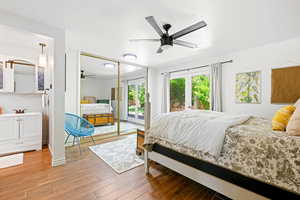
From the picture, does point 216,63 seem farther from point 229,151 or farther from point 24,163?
point 24,163

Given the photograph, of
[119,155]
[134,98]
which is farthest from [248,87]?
[134,98]

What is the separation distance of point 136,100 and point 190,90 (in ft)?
9.01

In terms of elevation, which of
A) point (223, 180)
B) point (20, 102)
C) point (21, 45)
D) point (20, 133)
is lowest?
point (223, 180)

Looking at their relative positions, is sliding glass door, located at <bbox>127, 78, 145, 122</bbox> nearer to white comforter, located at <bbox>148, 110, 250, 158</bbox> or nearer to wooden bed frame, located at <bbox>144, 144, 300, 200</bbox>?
white comforter, located at <bbox>148, 110, 250, 158</bbox>

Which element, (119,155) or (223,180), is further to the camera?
(119,155)

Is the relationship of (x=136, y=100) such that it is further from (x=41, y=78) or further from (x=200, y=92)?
(x=41, y=78)

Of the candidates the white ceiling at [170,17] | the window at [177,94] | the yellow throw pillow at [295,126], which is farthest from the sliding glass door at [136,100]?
the yellow throw pillow at [295,126]

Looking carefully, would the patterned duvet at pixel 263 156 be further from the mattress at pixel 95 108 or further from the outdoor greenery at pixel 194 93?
the mattress at pixel 95 108

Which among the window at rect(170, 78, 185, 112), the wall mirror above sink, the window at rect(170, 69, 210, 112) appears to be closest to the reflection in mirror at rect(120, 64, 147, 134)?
the window at rect(170, 78, 185, 112)

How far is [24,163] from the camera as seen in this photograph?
2.33 meters

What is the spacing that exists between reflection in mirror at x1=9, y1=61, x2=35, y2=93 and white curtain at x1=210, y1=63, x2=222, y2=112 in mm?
4567

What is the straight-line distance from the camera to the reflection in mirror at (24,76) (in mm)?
3074

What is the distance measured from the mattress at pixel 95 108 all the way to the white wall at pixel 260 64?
12.2ft

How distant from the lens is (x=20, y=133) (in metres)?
2.73
